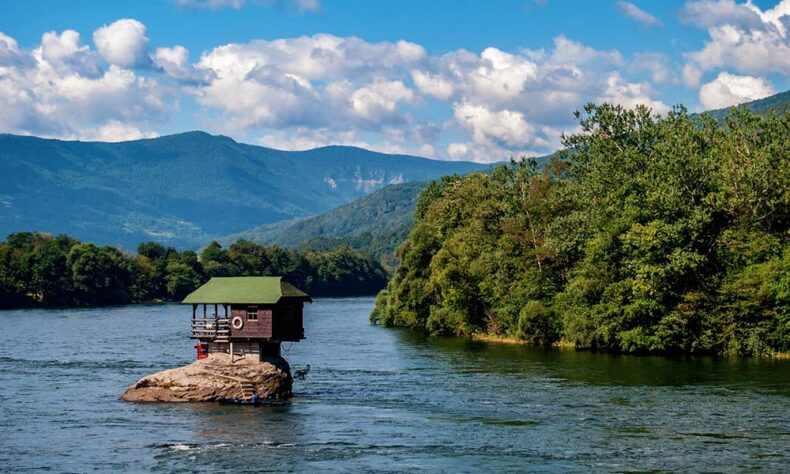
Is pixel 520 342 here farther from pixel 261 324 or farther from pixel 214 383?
pixel 214 383

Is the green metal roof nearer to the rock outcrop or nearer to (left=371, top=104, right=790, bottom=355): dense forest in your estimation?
the rock outcrop

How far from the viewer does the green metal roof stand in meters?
64.3

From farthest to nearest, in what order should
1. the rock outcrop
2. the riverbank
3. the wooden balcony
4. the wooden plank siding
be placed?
the riverbank → the wooden balcony → the wooden plank siding → the rock outcrop

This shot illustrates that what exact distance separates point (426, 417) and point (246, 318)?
14.8m

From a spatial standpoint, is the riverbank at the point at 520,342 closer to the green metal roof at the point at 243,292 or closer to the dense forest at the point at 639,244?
the dense forest at the point at 639,244

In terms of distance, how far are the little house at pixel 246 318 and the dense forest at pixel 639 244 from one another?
34.3 meters

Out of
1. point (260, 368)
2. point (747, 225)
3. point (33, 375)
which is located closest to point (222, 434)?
point (260, 368)

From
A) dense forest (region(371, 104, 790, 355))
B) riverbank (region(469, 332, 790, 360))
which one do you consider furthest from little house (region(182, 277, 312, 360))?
riverbank (region(469, 332, 790, 360))

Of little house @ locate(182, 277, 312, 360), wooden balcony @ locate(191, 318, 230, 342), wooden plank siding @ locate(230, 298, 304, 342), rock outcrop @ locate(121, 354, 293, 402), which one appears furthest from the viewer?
wooden balcony @ locate(191, 318, 230, 342)

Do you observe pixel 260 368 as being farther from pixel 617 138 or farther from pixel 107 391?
pixel 617 138

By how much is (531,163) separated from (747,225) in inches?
1286

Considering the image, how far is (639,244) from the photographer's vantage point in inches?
3327

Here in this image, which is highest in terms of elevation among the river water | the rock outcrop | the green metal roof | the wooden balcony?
the green metal roof

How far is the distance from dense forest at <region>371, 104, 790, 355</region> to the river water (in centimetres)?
440
